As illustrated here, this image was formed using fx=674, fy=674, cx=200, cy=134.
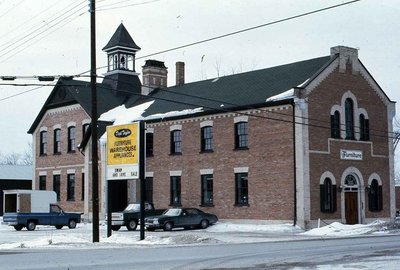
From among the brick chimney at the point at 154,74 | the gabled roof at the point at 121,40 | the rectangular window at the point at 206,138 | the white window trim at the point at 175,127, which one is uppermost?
the gabled roof at the point at 121,40

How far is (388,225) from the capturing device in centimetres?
3581

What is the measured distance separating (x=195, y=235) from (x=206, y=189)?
13586 millimetres

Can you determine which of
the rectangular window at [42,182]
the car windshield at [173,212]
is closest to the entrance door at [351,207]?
the car windshield at [173,212]

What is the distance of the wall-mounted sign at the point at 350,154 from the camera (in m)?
38.8

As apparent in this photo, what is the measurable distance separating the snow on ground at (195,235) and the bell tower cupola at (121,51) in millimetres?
16404

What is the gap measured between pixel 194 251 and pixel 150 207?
20.6m

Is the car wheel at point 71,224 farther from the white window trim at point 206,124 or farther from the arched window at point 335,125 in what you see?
the arched window at point 335,125

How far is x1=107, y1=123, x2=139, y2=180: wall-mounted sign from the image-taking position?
28.1m

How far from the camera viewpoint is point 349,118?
1582 inches

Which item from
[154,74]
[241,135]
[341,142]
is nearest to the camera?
[341,142]

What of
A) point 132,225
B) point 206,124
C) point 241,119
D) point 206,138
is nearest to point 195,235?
point 132,225

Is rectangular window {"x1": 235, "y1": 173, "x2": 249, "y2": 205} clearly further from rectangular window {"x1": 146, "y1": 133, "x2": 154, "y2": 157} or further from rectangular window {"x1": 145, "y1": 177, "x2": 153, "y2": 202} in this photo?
rectangular window {"x1": 146, "y1": 133, "x2": 154, "y2": 157}

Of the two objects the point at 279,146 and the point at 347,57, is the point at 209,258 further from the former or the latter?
the point at 347,57

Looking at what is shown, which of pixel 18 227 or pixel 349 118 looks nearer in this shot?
pixel 18 227
